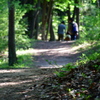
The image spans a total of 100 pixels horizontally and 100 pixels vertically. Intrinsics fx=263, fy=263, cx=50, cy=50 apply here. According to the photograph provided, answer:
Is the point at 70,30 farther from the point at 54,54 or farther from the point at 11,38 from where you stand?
the point at 11,38

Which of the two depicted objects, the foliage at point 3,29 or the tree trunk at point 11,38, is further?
the foliage at point 3,29

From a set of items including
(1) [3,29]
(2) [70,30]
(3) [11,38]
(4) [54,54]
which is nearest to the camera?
(3) [11,38]

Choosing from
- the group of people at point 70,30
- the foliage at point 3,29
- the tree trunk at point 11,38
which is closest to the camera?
the tree trunk at point 11,38

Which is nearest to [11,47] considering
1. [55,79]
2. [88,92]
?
[55,79]

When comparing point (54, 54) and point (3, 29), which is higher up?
point (3, 29)

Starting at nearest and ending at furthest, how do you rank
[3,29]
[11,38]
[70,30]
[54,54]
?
[11,38], [3,29], [54,54], [70,30]

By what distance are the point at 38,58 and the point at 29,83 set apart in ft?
32.4

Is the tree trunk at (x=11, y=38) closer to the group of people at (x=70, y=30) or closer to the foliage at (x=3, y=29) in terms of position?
the foliage at (x=3, y=29)

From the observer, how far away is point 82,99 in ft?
15.4

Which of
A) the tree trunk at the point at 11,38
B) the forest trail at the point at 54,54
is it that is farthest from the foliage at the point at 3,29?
the tree trunk at the point at 11,38

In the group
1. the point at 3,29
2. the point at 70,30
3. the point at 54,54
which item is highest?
the point at 3,29

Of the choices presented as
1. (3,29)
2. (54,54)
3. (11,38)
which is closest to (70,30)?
(54,54)

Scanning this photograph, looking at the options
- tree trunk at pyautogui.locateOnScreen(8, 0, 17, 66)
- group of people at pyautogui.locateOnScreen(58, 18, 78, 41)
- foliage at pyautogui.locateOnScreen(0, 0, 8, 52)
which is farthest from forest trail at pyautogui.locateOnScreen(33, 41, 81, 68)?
group of people at pyautogui.locateOnScreen(58, 18, 78, 41)

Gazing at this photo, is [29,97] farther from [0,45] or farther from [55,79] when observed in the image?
[0,45]
